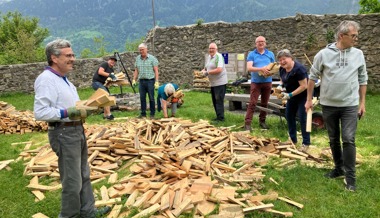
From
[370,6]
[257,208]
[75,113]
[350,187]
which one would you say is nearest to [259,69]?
[350,187]

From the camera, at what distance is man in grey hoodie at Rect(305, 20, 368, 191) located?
12.8 ft

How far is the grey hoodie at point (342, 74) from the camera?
12.9 ft

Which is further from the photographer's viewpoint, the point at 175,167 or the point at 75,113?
the point at 175,167

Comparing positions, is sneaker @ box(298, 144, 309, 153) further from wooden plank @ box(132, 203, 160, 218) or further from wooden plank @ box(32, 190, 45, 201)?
wooden plank @ box(32, 190, 45, 201)

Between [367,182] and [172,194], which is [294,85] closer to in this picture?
[367,182]

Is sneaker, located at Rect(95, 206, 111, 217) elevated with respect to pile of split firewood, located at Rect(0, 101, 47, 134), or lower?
lower

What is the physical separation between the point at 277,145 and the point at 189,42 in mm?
11107

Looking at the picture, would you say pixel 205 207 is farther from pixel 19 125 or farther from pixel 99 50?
pixel 99 50

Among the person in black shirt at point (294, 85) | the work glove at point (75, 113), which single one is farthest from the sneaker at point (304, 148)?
the work glove at point (75, 113)

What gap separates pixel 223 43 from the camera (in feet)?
49.9

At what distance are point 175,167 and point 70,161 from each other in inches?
69.0

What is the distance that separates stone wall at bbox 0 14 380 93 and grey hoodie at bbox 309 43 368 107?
364 inches

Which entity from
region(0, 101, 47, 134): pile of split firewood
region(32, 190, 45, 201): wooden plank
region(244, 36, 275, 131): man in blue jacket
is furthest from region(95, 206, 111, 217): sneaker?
region(0, 101, 47, 134): pile of split firewood

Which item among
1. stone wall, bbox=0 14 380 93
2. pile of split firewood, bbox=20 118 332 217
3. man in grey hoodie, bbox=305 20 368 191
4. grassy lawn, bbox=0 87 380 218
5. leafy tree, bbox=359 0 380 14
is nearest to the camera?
grassy lawn, bbox=0 87 380 218
